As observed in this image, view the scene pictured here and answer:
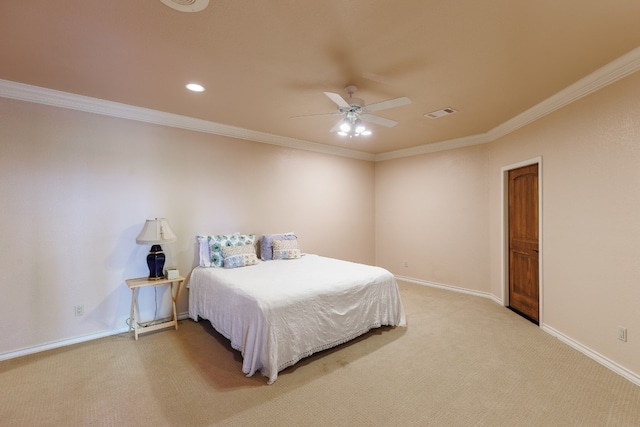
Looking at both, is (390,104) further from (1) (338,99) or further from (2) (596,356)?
(2) (596,356)

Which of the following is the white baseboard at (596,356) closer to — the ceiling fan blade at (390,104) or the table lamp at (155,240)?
the ceiling fan blade at (390,104)

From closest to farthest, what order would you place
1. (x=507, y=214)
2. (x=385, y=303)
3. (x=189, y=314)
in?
1. (x=385, y=303)
2. (x=189, y=314)
3. (x=507, y=214)

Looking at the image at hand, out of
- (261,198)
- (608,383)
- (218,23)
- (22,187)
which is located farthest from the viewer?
(261,198)

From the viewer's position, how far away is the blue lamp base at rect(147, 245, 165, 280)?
3.35 m

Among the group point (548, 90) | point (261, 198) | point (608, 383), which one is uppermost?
point (548, 90)

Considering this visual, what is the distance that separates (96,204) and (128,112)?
3.75 feet

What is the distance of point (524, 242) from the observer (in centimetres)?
388

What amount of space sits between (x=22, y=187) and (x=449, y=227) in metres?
5.77

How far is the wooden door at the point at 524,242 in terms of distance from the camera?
144 inches

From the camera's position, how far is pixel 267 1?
171cm

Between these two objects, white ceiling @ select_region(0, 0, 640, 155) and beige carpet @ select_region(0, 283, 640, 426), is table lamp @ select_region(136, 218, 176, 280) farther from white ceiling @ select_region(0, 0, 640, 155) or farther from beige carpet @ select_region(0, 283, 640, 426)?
white ceiling @ select_region(0, 0, 640, 155)

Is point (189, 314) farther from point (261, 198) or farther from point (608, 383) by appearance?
point (608, 383)

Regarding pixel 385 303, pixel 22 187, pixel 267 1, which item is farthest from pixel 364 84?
pixel 22 187

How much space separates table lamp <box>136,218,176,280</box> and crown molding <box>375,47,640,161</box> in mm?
4545
